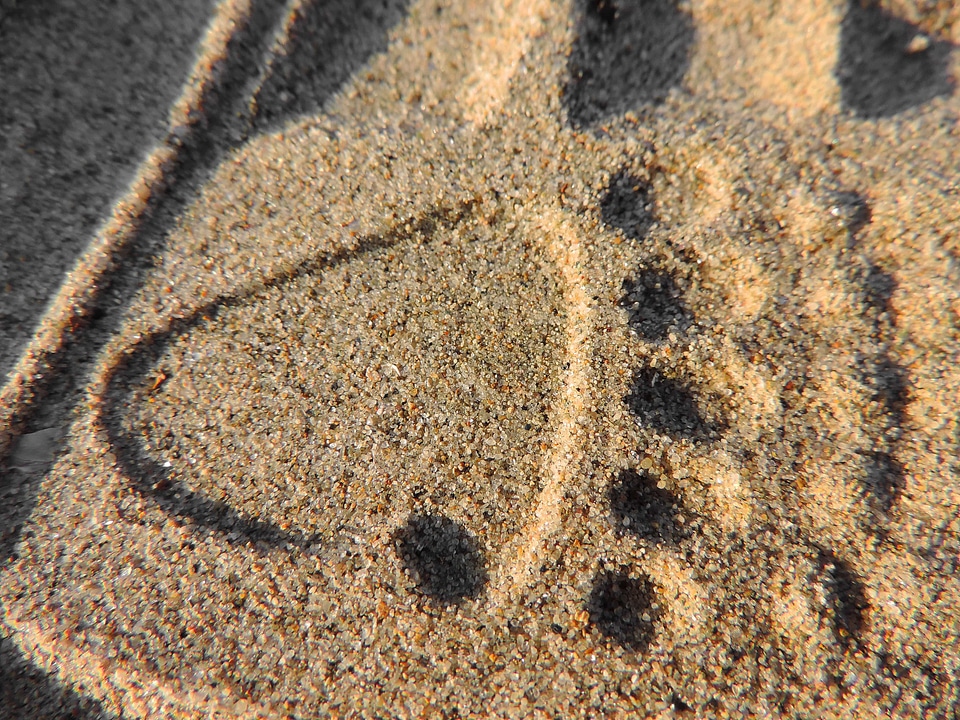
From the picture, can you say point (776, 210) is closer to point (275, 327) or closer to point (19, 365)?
point (275, 327)

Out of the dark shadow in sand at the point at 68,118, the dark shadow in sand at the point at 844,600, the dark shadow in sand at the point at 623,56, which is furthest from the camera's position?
the dark shadow in sand at the point at 623,56

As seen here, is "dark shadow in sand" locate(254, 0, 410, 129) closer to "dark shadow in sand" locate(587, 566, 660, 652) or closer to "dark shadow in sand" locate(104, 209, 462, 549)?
"dark shadow in sand" locate(104, 209, 462, 549)

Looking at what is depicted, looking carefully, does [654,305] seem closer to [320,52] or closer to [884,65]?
[884,65]

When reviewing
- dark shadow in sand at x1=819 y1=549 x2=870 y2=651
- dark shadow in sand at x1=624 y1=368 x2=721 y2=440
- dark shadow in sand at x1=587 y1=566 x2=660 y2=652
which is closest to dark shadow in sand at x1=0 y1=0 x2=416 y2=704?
dark shadow in sand at x1=587 y1=566 x2=660 y2=652

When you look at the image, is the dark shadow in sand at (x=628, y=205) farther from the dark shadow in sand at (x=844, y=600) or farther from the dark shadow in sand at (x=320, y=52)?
the dark shadow in sand at (x=844, y=600)

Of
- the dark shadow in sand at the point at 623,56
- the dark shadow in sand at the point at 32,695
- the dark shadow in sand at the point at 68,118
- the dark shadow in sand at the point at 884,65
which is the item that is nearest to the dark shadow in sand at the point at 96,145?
the dark shadow in sand at the point at 68,118

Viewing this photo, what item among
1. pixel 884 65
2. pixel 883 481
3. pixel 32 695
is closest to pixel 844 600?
pixel 883 481
